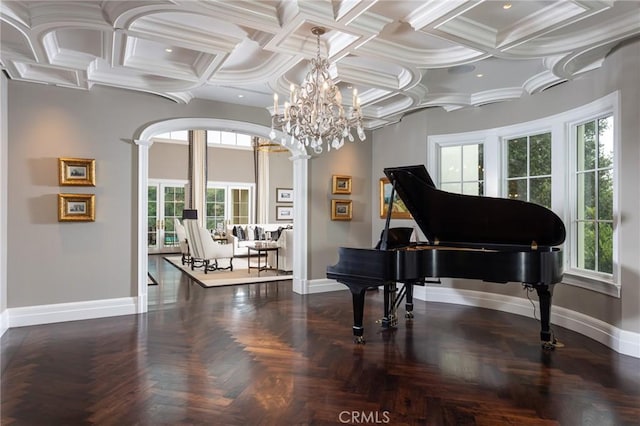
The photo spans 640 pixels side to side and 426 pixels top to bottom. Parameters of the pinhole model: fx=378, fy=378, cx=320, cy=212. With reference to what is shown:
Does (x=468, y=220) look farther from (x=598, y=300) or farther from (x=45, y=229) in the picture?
(x=45, y=229)

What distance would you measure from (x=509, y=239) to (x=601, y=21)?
6.82 ft

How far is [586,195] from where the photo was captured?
4.33m

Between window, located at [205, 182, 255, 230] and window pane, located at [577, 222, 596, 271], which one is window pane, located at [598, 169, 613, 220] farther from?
window, located at [205, 182, 255, 230]

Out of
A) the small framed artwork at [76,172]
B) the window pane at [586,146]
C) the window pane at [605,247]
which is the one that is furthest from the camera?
the small framed artwork at [76,172]

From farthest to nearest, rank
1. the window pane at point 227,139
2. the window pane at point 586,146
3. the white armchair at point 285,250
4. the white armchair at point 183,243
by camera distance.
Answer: the window pane at point 227,139 → the white armchair at point 183,243 → the white armchair at point 285,250 → the window pane at point 586,146

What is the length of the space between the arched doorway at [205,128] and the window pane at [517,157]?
3.00m

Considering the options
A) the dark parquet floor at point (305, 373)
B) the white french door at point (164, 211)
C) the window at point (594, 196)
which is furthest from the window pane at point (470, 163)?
the white french door at point (164, 211)

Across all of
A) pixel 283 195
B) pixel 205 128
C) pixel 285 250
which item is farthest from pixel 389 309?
pixel 283 195

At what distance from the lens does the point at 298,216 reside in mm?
6336

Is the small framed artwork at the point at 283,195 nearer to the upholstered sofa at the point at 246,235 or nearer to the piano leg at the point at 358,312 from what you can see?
the upholstered sofa at the point at 246,235

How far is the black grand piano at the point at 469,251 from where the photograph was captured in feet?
11.4

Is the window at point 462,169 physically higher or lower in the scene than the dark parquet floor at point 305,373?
higher

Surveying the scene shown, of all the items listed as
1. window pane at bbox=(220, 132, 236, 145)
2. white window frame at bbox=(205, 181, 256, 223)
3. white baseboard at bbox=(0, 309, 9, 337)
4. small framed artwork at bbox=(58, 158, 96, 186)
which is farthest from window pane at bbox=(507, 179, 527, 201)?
window pane at bbox=(220, 132, 236, 145)

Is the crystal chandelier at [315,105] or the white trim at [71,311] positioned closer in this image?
the crystal chandelier at [315,105]
